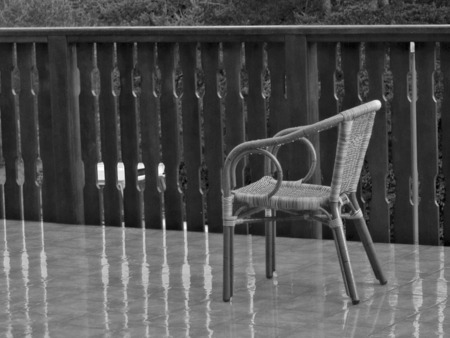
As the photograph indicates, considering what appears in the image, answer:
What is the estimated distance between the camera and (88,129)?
21.3ft

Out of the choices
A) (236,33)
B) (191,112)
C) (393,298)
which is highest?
(236,33)

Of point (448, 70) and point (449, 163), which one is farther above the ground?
point (448, 70)

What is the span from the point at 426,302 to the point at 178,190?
1968 millimetres

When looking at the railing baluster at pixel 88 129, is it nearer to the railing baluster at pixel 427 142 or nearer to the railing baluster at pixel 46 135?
the railing baluster at pixel 46 135

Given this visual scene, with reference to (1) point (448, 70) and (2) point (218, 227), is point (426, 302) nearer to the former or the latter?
(1) point (448, 70)

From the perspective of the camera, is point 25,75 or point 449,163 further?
point 25,75

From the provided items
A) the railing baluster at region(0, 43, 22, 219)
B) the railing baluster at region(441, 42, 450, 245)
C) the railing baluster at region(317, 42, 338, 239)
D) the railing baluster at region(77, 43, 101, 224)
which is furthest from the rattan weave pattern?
the railing baluster at region(0, 43, 22, 219)

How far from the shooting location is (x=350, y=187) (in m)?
4.79

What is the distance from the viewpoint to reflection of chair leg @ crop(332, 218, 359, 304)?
15.3 ft

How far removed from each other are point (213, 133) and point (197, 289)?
1340mm

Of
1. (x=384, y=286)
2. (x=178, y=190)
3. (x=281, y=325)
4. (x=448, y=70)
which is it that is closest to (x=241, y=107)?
(x=178, y=190)

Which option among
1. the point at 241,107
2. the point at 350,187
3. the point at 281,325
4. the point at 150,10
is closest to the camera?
the point at 281,325

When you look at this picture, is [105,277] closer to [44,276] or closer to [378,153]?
[44,276]

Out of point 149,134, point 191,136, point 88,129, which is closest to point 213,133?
point 191,136
